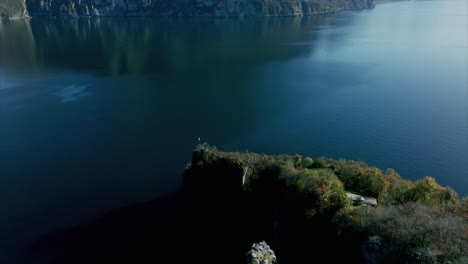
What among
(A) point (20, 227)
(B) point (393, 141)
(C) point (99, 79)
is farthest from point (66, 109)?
(B) point (393, 141)

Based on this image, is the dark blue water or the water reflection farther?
the water reflection

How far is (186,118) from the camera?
9188 cm

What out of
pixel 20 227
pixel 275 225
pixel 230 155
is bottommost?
pixel 20 227

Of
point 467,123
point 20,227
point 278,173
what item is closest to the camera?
point 278,173

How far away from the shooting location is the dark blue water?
213 ft

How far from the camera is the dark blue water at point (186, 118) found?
213 ft

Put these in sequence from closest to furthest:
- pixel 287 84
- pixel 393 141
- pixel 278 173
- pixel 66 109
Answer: pixel 278 173 < pixel 393 141 < pixel 66 109 < pixel 287 84

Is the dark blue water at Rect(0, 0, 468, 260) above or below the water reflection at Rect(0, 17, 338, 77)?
below

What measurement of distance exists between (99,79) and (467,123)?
11810 centimetres

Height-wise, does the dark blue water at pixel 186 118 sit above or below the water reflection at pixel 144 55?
below

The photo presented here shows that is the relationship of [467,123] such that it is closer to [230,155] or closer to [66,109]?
[230,155]

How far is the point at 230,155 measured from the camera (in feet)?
180

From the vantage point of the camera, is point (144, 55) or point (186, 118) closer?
point (186, 118)

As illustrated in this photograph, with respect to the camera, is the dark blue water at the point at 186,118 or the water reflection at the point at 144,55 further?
the water reflection at the point at 144,55
